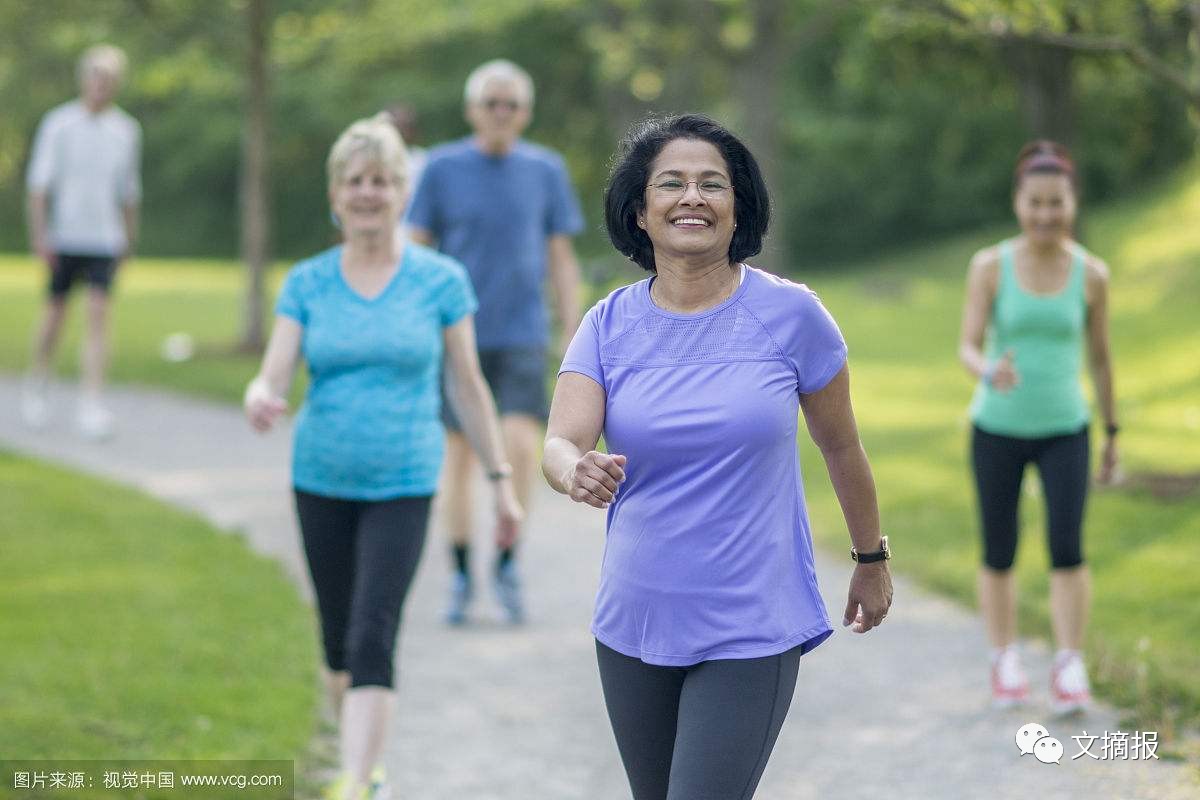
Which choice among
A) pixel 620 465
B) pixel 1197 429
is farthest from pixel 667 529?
pixel 1197 429

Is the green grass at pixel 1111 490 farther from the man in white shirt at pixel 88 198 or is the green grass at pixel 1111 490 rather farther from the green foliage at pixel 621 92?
the man in white shirt at pixel 88 198

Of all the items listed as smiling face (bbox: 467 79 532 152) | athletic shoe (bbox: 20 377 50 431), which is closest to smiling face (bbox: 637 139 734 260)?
smiling face (bbox: 467 79 532 152)

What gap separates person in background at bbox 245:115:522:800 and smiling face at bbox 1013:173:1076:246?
205cm

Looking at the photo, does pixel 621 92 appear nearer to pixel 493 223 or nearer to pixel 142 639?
pixel 493 223

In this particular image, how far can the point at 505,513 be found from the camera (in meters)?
5.34

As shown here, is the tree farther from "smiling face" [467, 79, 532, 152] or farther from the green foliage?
"smiling face" [467, 79, 532, 152]

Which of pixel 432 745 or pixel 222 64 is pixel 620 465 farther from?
pixel 222 64

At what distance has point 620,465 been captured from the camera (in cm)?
312

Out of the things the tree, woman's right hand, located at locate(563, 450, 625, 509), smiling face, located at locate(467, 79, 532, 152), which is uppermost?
the tree

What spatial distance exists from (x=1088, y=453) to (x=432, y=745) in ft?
7.92

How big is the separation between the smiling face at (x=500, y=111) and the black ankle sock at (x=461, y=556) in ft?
5.64

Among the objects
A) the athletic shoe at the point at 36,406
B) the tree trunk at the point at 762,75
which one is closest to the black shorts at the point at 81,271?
the athletic shoe at the point at 36,406

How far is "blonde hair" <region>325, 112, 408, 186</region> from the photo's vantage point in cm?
497

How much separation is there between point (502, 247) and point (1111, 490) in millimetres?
4523
